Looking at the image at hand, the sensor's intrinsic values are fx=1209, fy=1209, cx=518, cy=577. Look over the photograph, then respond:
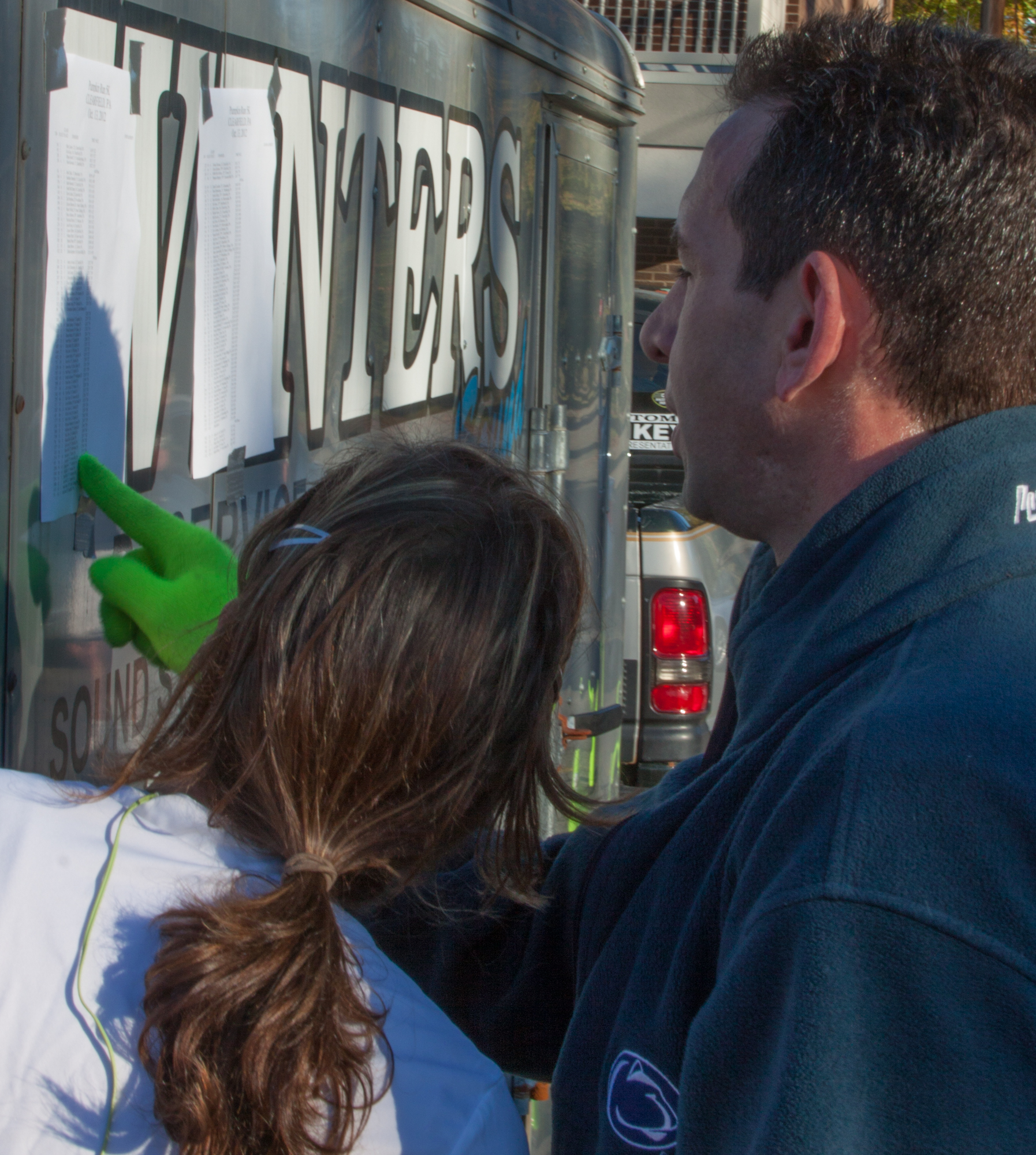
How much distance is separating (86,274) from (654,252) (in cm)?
1332

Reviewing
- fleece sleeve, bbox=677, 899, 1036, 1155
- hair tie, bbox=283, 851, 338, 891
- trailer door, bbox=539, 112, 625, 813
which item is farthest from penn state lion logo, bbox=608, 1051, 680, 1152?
trailer door, bbox=539, 112, 625, 813

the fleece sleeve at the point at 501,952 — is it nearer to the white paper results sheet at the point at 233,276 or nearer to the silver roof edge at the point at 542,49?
the white paper results sheet at the point at 233,276

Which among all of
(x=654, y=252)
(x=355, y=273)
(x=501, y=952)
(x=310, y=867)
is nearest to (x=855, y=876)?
(x=310, y=867)

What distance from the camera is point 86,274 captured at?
1.60 meters

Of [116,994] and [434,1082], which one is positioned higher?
[116,994]

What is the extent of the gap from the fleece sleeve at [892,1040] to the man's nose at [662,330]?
0.86 meters

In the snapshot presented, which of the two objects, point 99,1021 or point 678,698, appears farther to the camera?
point 678,698

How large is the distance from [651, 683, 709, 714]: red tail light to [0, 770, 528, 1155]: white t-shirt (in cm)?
375

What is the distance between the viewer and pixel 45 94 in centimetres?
149

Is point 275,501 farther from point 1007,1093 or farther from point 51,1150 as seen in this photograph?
point 1007,1093

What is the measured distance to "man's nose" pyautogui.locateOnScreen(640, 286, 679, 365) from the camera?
62.9 inches

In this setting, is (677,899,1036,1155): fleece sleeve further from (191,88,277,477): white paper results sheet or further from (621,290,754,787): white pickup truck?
(621,290,754,787): white pickup truck

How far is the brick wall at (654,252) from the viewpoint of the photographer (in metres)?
13.8

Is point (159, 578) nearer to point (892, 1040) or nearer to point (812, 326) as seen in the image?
point (812, 326)
